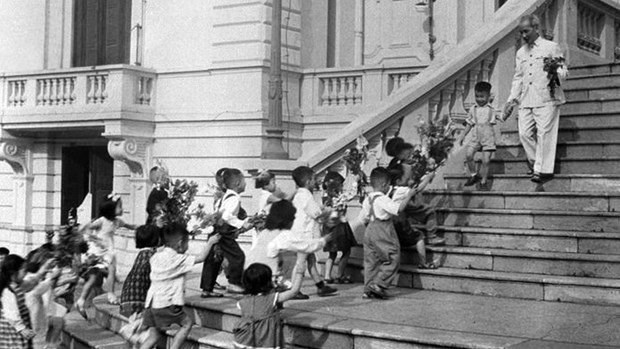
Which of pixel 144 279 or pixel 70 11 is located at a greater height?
pixel 70 11

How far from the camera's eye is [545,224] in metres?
9.53

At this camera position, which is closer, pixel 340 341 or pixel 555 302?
pixel 340 341

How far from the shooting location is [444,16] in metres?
18.3

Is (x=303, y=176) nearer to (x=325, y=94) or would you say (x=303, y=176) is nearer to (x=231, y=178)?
(x=231, y=178)

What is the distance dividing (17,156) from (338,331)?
15582mm

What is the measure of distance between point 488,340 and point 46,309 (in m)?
3.86

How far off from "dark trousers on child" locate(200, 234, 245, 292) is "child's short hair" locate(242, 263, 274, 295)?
7.84ft

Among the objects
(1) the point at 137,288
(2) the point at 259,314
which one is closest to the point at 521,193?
(2) the point at 259,314

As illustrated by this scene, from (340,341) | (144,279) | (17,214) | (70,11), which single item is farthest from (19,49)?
(340,341)

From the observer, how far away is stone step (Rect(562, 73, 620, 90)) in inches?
470

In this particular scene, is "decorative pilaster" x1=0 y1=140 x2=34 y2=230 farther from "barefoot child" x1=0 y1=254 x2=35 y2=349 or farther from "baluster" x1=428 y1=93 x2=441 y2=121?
"barefoot child" x1=0 y1=254 x2=35 y2=349

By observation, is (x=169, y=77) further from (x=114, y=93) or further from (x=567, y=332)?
(x=567, y=332)

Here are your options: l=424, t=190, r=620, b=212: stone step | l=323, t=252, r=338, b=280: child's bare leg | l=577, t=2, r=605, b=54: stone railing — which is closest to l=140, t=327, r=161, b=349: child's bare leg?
l=323, t=252, r=338, b=280: child's bare leg

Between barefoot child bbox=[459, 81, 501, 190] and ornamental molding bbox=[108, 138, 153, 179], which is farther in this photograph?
ornamental molding bbox=[108, 138, 153, 179]
